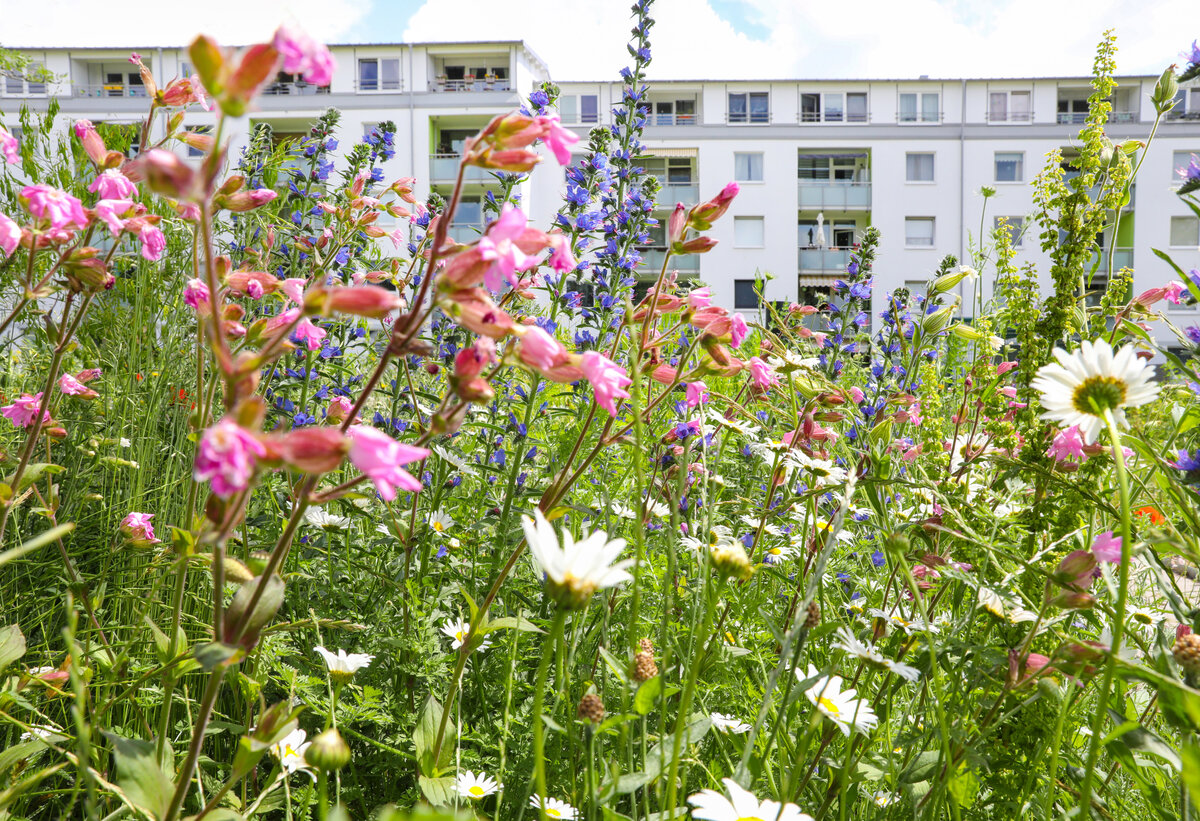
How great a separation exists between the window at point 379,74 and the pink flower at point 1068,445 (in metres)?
26.6

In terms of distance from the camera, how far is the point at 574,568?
25.6 inches

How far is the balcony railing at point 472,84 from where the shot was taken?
23.8 m

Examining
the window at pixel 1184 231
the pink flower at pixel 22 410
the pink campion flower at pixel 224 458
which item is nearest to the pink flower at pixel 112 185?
the pink flower at pixel 22 410

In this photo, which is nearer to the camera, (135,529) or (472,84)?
(135,529)

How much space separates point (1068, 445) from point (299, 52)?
4.01 ft

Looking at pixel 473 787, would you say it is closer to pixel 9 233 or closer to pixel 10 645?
pixel 10 645

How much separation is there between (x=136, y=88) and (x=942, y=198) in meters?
26.5

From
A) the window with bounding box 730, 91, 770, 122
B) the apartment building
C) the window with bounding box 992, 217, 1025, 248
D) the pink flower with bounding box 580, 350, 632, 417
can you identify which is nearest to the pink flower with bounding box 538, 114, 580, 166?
the pink flower with bounding box 580, 350, 632, 417

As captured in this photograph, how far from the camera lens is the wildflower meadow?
676 mm

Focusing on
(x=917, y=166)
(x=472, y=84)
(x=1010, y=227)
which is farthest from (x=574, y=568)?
(x=917, y=166)

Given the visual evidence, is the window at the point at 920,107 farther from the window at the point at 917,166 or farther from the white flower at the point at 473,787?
the white flower at the point at 473,787

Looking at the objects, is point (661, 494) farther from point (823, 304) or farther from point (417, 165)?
point (417, 165)

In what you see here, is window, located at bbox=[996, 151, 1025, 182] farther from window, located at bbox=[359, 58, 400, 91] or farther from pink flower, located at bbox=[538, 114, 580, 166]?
pink flower, located at bbox=[538, 114, 580, 166]

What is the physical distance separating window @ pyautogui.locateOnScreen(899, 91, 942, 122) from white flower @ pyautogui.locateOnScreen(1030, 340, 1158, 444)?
2857 cm
